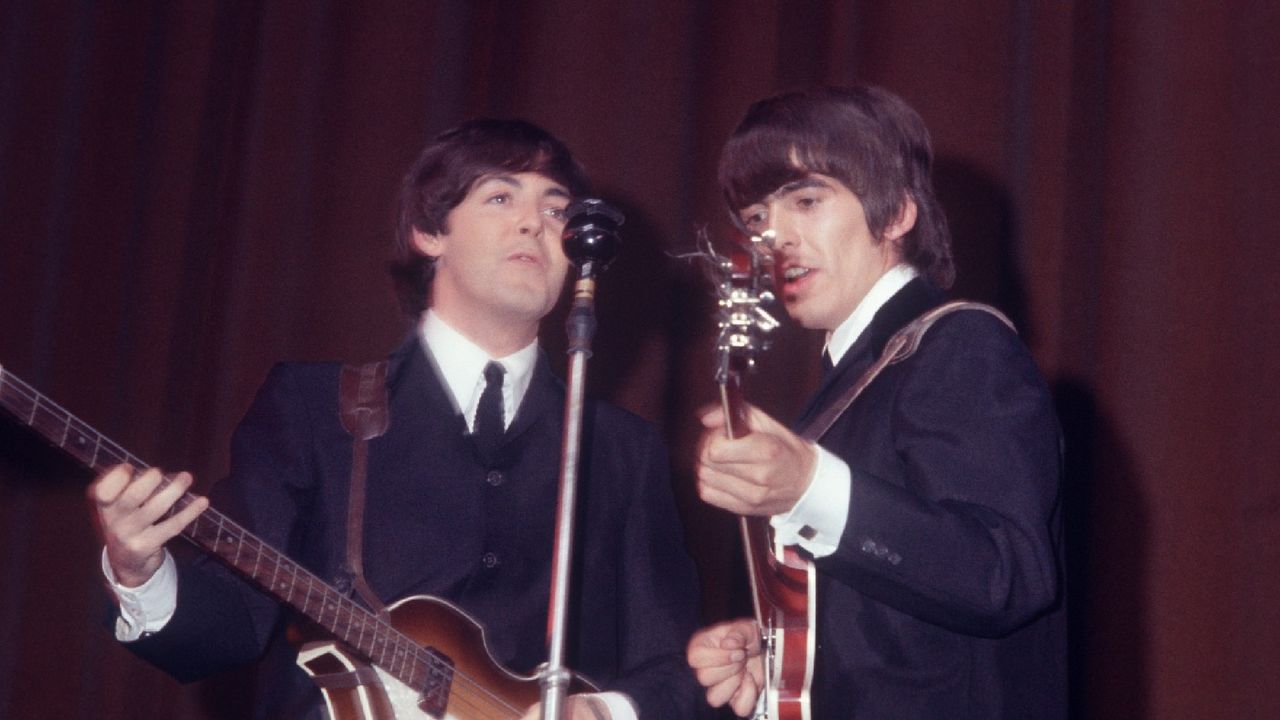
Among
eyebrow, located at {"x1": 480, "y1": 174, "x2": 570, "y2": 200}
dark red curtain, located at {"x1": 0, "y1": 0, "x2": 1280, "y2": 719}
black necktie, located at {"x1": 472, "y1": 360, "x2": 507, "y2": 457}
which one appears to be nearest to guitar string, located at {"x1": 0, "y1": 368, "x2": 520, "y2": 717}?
black necktie, located at {"x1": 472, "y1": 360, "x2": 507, "y2": 457}

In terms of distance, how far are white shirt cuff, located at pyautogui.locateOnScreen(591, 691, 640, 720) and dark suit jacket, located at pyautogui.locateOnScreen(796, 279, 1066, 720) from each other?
1.51 ft

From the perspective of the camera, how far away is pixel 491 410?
2408 mm

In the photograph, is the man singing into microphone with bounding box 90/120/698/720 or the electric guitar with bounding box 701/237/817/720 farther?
the man singing into microphone with bounding box 90/120/698/720

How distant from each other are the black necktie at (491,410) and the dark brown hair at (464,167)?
295 mm

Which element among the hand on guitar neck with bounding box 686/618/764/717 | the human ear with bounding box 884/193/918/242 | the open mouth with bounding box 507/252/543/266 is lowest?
the hand on guitar neck with bounding box 686/618/764/717

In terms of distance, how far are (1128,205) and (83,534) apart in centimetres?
261

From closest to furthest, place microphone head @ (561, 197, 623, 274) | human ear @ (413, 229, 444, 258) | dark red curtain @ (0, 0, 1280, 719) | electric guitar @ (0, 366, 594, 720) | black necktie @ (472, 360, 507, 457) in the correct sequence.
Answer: microphone head @ (561, 197, 623, 274), electric guitar @ (0, 366, 594, 720), black necktie @ (472, 360, 507, 457), human ear @ (413, 229, 444, 258), dark red curtain @ (0, 0, 1280, 719)

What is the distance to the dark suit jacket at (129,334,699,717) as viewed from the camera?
222 cm

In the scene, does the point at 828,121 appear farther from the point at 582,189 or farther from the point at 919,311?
the point at 582,189

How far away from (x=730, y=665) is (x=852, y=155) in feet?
2.52

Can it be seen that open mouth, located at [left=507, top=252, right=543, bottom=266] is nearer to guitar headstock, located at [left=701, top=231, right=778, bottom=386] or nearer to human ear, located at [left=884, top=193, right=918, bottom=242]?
human ear, located at [left=884, top=193, right=918, bottom=242]

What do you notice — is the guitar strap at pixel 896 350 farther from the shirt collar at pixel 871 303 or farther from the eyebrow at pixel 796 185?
the eyebrow at pixel 796 185

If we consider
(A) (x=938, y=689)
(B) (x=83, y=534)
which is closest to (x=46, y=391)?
(B) (x=83, y=534)

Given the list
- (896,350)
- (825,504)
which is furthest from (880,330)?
(825,504)
